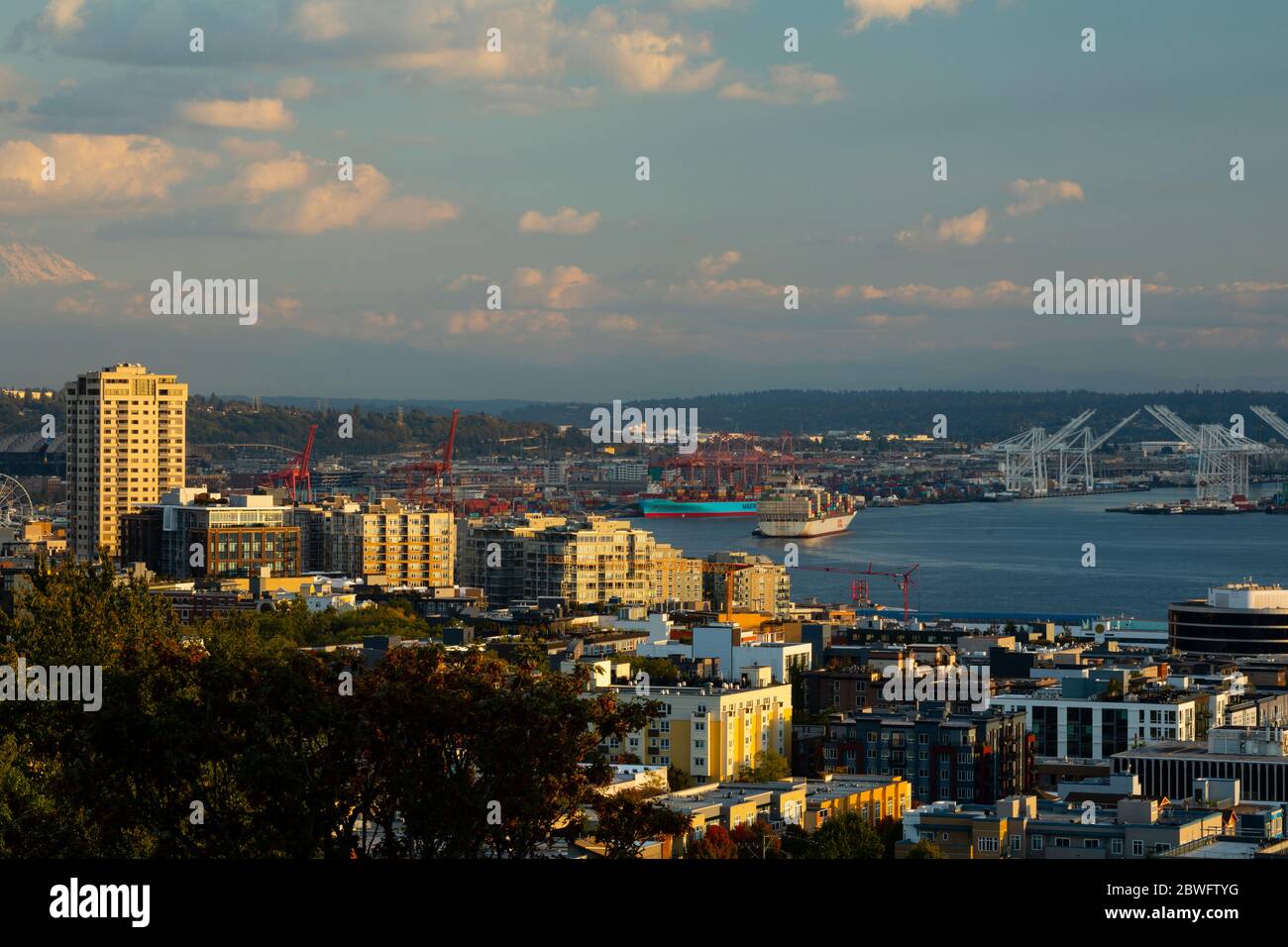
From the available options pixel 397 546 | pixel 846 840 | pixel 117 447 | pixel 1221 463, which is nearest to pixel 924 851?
pixel 846 840

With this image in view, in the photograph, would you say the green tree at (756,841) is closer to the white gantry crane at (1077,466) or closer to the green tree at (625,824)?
the green tree at (625,824)

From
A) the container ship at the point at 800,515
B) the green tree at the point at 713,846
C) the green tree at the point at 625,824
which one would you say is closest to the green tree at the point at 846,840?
the green tree at the point at 713,846

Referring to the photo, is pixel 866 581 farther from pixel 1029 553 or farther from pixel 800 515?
pixel 800 515

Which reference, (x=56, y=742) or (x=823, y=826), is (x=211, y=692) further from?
(x=823, y=826)

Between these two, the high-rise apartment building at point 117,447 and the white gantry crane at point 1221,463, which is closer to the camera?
the high-rise apartment building at point 117,447
